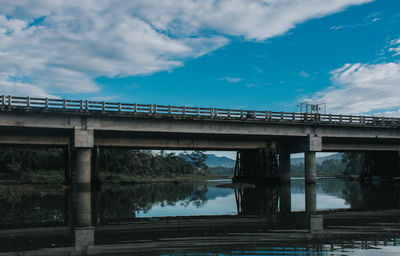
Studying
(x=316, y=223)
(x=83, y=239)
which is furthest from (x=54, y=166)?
(x=316, y=223)

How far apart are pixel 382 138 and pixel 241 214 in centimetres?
4018

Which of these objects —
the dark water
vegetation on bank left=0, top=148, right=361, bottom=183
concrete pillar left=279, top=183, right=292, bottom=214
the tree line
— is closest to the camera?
the dark water

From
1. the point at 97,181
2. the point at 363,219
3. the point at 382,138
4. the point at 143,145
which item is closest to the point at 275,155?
the point at 382,138

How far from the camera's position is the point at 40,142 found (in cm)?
3966

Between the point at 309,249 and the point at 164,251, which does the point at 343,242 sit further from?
the point at 164,251

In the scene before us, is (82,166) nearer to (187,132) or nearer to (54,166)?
(187,132)

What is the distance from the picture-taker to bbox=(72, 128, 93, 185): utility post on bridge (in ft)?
114

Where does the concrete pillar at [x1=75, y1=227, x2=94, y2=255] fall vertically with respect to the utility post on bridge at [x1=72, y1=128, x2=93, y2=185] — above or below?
below

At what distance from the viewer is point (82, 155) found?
116 ft

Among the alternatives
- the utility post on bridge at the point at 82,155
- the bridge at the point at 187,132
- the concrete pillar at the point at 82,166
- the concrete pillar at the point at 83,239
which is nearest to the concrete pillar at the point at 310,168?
the bridge at the point at 187,132

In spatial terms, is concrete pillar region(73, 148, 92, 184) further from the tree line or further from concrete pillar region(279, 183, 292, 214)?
the tree line

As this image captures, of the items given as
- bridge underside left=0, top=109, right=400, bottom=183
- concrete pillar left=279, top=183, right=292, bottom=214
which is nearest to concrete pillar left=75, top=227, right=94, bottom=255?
concrete pillar left=279, top=183, right=292, bottom=214

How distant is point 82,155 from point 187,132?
1155cm

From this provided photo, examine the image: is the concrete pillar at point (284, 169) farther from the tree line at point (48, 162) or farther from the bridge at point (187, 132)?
the tree line at point (48, 162)
